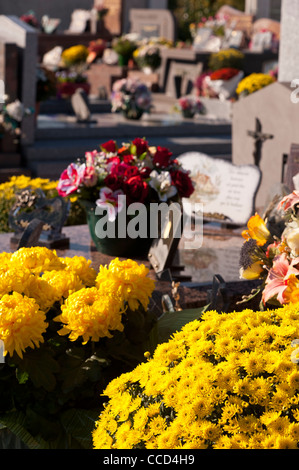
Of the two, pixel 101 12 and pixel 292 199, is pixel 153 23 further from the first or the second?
pixel 292 199

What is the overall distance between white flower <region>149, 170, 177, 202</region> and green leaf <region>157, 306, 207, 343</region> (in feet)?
4.52

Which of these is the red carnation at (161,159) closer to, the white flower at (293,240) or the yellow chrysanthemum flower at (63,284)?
the yellow chrysanthemum flower at (63,284)

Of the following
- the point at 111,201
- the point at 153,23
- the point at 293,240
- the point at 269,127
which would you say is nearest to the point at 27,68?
the point at 269,127

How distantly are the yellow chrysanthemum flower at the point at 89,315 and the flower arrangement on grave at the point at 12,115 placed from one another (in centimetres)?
816

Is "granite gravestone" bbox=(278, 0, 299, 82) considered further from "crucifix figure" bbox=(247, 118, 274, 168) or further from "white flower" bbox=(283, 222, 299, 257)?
"white flower" bbox=(283, 222, 299, 257)

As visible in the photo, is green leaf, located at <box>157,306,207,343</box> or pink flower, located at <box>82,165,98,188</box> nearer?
green leaf, located at <box>157,306,207,343</box>

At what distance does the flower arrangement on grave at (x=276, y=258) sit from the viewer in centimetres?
258

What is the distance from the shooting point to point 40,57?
22156mm

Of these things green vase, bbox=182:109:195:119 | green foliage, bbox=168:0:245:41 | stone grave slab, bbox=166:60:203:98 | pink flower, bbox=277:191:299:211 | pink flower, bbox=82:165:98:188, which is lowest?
green vase, bbox=182:109:195:119

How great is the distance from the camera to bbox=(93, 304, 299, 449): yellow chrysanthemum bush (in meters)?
1.95

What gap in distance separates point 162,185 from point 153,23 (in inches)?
776

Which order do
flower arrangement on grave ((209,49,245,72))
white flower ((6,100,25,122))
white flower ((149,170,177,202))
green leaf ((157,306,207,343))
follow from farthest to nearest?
flower arrangement on grave ((209,49,245,72)), white flower ((6,100,25,122)), white flower ((149,170,177,202)), green leaf ((157,306,207,343))

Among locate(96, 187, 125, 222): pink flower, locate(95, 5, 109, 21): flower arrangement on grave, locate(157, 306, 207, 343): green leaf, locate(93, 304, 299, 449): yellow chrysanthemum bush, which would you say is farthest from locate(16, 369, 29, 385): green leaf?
locate(95, 5, 109, 21): flower arrangement on grave
